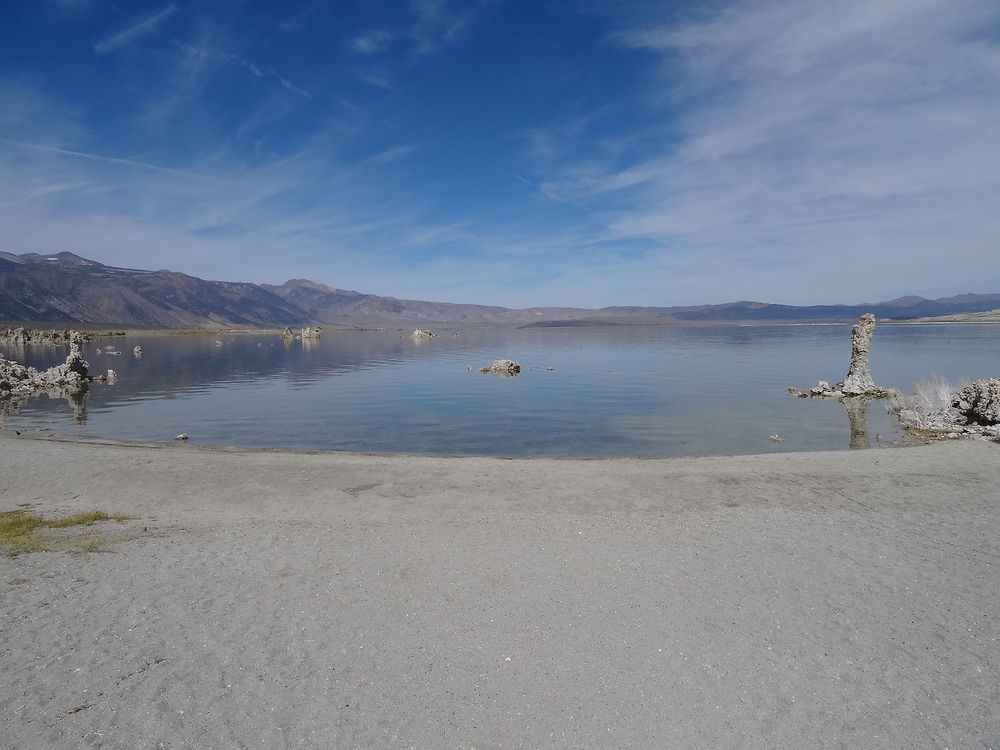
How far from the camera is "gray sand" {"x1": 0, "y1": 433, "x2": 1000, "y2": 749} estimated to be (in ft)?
17.9

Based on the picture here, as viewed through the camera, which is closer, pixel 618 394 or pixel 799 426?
pixel 799 426

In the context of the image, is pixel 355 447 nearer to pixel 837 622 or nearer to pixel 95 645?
pixel 95 645

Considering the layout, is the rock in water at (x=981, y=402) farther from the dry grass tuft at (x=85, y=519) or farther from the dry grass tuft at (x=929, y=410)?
the dry grass tuft at (x=85, y=519)

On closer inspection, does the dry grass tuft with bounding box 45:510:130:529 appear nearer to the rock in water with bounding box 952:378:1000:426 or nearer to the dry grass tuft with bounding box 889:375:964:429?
the dry grass tuft with bounding box 889:375:964:429

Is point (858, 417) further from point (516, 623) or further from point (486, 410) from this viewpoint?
point (516, 623)

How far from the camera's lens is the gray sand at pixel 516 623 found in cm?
545

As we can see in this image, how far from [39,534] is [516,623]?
30.4 ft

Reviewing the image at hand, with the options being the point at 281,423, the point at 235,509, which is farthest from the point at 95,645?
the point at 281,423

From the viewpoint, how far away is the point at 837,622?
723cm

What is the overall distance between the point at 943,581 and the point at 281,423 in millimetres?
24893

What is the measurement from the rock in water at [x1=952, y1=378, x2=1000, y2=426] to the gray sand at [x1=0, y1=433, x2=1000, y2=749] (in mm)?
10853

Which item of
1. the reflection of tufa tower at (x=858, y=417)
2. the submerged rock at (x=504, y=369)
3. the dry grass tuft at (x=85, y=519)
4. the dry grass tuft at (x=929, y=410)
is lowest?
the reflection of tufa tower at (x=858, y=417)

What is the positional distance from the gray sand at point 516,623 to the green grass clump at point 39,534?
500mm

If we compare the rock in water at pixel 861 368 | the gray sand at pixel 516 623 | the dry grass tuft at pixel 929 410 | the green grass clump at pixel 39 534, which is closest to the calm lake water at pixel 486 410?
the dry grass tuft at pixel 929 410
